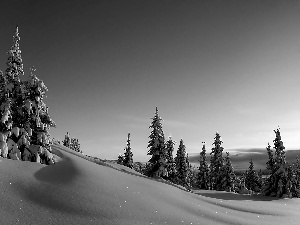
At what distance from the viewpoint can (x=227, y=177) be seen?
55.0m

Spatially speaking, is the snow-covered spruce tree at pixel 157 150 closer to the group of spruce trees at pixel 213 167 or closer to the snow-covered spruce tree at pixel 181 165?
the group of spruce trees at pixel 213 167

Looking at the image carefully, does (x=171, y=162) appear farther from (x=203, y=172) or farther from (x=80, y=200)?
(x=80, y=200)

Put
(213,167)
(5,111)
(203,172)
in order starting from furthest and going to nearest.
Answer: (203,172) < (213,167) < (5,111)

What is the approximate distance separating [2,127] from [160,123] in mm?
→ 29779

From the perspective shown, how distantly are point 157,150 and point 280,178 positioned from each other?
19894mm

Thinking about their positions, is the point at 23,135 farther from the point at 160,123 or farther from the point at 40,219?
the point at 160,123

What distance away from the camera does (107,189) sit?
512 inches

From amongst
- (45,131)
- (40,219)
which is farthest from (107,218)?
(45,131)

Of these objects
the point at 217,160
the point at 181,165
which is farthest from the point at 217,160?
the point at 181,165

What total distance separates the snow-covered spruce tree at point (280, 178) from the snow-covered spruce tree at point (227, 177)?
1139 cm

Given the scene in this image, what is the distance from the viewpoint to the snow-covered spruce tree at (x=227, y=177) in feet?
179

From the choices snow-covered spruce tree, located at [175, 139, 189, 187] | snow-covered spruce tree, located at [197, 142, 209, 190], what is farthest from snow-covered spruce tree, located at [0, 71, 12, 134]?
snow-covered spruce tree, located at [197, 142, 209, 190]

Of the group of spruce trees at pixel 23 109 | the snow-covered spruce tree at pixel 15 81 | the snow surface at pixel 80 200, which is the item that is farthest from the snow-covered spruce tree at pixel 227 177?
the snow-covered spruce tree at pixel 15 81

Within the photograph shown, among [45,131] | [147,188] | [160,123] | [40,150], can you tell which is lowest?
[147,188]
